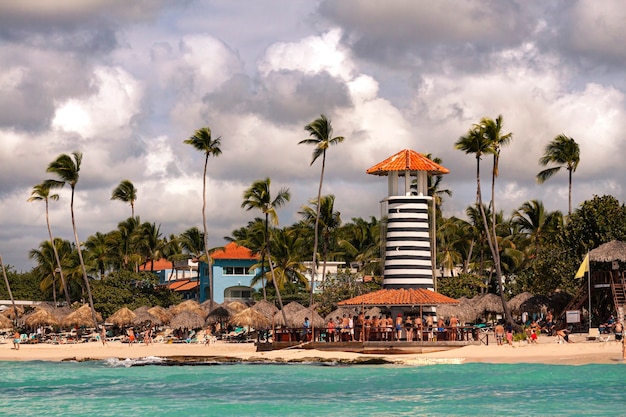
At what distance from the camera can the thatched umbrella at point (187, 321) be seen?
5478 centimetres

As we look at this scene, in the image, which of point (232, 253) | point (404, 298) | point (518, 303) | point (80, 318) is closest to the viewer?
point (404, 298)

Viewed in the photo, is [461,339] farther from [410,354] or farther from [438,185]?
[438,185]

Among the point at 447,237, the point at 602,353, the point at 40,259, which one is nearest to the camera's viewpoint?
the point at 602,353

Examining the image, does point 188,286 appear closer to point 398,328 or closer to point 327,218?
point 327,218

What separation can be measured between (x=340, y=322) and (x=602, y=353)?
12.9 meters

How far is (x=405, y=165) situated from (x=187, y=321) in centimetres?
1721

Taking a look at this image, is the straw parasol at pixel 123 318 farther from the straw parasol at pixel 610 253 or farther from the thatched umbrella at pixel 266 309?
the straw parasol at pixel 610 253

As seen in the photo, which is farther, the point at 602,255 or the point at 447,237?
the point at 447,237

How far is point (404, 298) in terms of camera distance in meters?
42.9

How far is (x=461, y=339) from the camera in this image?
42375 millimetres

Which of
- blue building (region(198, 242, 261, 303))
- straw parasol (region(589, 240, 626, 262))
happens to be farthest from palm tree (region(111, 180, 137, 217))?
straw parasol (region(589, 240, 626, 262))

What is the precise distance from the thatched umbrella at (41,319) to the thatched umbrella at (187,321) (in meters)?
10.7

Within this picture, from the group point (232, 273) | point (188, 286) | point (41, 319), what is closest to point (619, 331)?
point (41, 319)

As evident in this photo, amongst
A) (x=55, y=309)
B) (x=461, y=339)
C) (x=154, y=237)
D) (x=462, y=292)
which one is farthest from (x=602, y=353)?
(x=154, y=237)
